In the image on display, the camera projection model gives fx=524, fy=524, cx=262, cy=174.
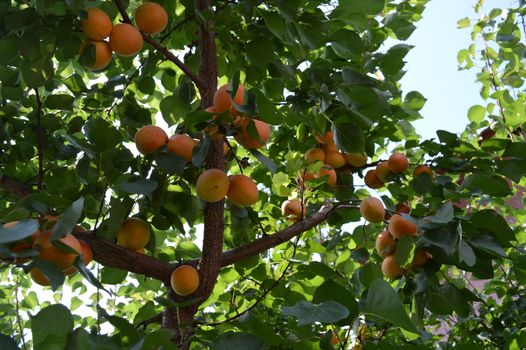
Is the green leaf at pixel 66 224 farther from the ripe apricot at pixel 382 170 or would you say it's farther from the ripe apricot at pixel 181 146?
the ripe apricot at pixel 382 170

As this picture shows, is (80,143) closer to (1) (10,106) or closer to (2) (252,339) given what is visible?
(2) (252,339)

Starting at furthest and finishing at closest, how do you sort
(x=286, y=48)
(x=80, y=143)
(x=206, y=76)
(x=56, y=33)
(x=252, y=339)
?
1. (x=286, y=48)
2. (x=206, y=76)
3. (x=56, y=33)
4. (x=80, y=143)
5. (x=252, y=339)

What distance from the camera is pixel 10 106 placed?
1565mm

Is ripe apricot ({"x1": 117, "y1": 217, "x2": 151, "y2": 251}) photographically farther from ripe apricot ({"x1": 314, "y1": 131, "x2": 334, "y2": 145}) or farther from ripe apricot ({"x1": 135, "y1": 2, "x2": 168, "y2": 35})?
ripe apricot ({"x1": 314, "y1": 131, "x2": 334, "y2": 145})

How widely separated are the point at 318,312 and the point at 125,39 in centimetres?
79

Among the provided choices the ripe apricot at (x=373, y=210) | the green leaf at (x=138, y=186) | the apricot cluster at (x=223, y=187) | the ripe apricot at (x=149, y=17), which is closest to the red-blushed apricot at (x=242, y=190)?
the apricot cluster at (x=223, y=187)

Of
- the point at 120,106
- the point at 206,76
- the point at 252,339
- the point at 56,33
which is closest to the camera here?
the point at 252,339

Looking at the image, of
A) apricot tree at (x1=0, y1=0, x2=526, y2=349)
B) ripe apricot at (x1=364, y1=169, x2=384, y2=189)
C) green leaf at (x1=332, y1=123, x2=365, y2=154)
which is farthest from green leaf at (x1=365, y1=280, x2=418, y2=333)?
ripe apricot at (x1=364, y1=169, x2=384, y2=189)

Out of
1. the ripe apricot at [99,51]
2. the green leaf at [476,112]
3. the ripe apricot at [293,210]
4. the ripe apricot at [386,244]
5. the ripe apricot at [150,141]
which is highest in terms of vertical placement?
the green leaf at [476,112]

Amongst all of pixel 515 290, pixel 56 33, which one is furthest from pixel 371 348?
pixel 515 290

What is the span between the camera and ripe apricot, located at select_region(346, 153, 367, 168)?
68.2 inches

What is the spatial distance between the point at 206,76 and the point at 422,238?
0.68m

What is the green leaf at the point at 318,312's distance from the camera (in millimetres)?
791

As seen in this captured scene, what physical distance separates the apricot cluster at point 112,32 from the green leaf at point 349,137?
525 millimetres
